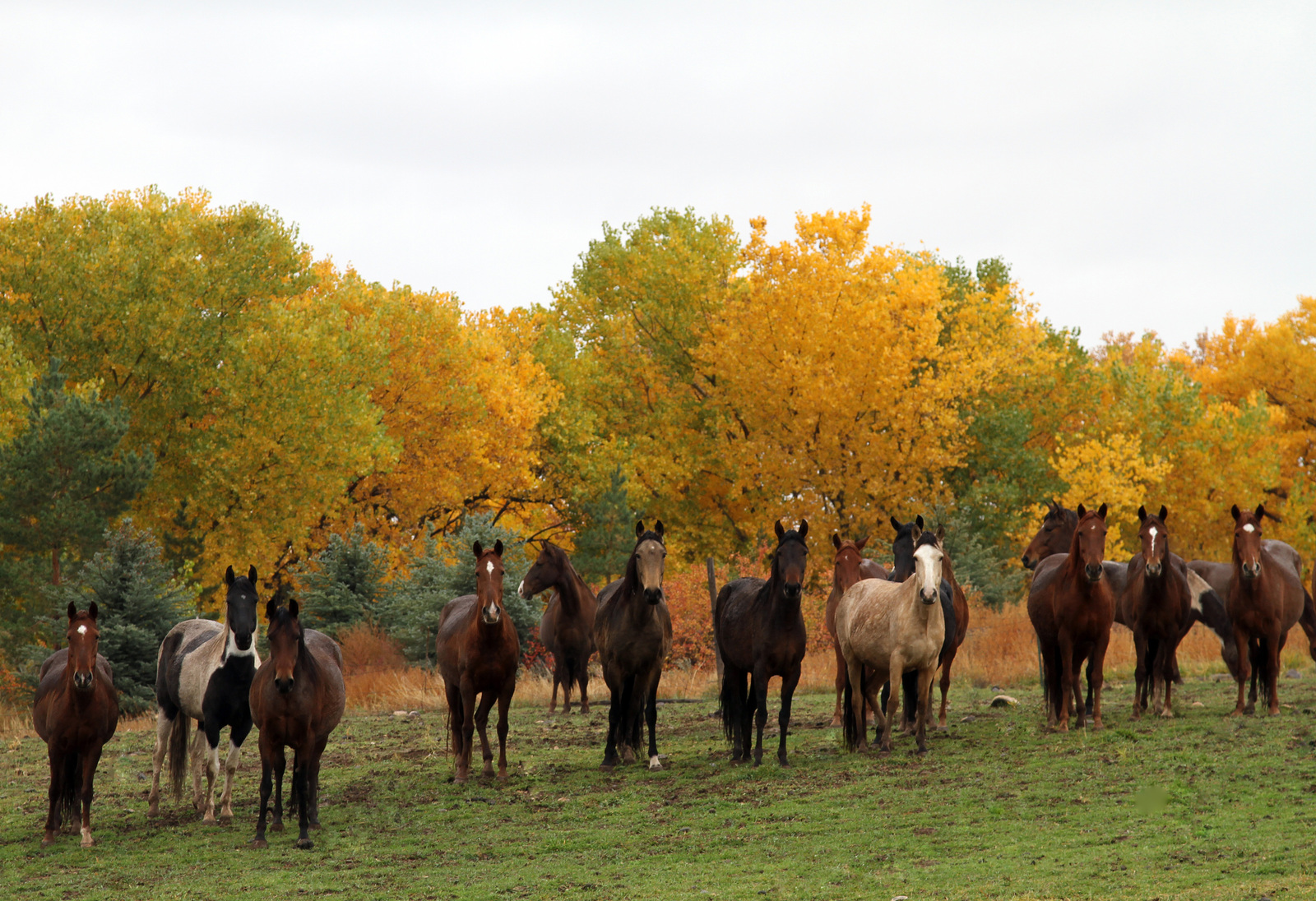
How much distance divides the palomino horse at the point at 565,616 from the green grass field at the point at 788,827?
2.91m

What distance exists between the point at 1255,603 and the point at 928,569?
4426mm

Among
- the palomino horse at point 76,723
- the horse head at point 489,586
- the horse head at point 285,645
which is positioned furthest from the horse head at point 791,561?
the palomino horse at point 76,723

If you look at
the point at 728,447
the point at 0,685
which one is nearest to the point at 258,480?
the point at 0,685

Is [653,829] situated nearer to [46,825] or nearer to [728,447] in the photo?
[46,825]

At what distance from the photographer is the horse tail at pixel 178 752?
1216 centimetres

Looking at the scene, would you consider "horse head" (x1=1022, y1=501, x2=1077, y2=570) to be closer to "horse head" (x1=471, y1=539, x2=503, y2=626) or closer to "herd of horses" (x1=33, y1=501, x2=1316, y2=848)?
"herd of horses" (x1=33, y1=501, x2=1316, y2=848)

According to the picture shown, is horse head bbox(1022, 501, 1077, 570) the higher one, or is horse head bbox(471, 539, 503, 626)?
horse head bbox(1022, 501, 1077, 570)

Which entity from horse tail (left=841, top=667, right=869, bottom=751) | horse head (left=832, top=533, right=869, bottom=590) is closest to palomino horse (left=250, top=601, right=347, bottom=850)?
horse tail (left=841, top=667, right=869, bottom=751)

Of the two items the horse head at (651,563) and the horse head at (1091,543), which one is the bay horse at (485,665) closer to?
the horse head at (651,563)

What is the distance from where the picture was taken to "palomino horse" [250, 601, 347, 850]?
10.1 m

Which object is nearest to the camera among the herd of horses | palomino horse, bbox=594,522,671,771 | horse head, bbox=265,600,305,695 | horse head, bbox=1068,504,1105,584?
horse head, bbox=265,600,305,695

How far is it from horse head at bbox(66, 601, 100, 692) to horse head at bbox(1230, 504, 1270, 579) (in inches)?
447

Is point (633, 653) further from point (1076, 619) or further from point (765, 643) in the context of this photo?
point (1076, 619)

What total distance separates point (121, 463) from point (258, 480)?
553 cm
